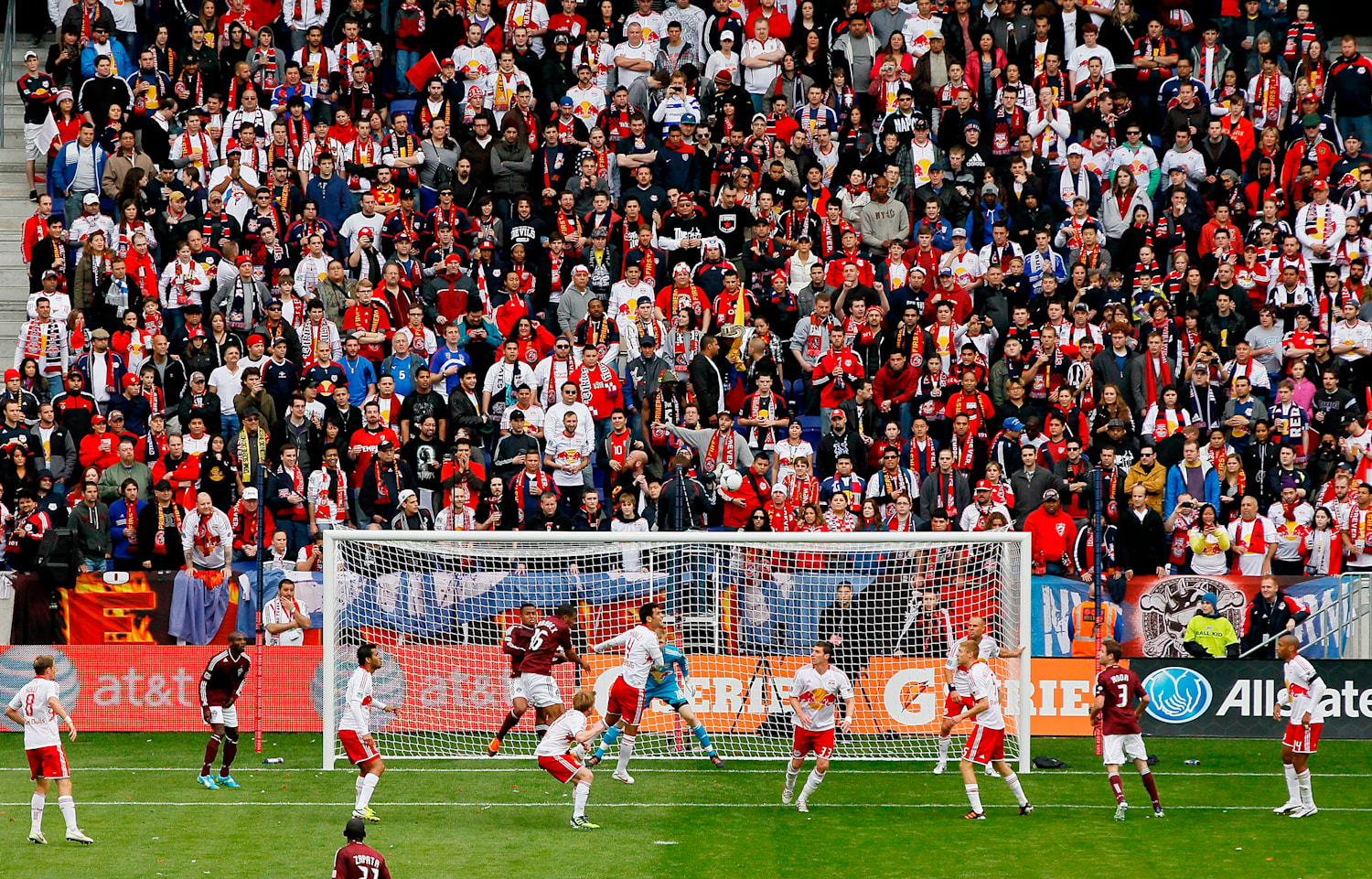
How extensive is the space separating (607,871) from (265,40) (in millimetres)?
16154

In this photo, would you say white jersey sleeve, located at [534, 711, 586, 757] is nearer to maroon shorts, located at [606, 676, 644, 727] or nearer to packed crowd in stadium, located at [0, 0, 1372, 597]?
maroon shorts, located at [606, 676, 644, 727]

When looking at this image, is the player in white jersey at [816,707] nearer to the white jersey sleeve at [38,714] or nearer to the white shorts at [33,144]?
the white jersey sleeve at [38,714]

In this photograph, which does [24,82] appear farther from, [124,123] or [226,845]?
[226,845]

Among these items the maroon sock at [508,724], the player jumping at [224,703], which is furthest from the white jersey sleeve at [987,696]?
the player jumping at [224,703]

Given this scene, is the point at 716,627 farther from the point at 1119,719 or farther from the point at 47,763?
the point at 47,763

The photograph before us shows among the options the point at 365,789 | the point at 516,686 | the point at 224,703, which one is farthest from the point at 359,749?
the point at 516,686

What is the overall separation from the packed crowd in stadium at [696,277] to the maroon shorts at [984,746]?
4.38 meters

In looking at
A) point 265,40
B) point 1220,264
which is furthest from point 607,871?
point 265,40

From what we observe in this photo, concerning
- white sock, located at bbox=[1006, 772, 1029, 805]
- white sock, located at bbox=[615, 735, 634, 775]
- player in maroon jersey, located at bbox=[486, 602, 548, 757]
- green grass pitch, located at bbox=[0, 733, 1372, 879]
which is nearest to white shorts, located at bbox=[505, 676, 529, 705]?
player in maroon jersey, located at bbox=[486, 602, 548, 757]

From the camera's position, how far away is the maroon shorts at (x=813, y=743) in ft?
55.7

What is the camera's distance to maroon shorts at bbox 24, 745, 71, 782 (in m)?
15.5

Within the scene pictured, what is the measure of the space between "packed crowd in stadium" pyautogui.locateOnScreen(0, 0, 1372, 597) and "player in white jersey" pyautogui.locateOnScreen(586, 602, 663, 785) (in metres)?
3.26

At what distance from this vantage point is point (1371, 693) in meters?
20.3

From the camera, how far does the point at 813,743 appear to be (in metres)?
17.0
